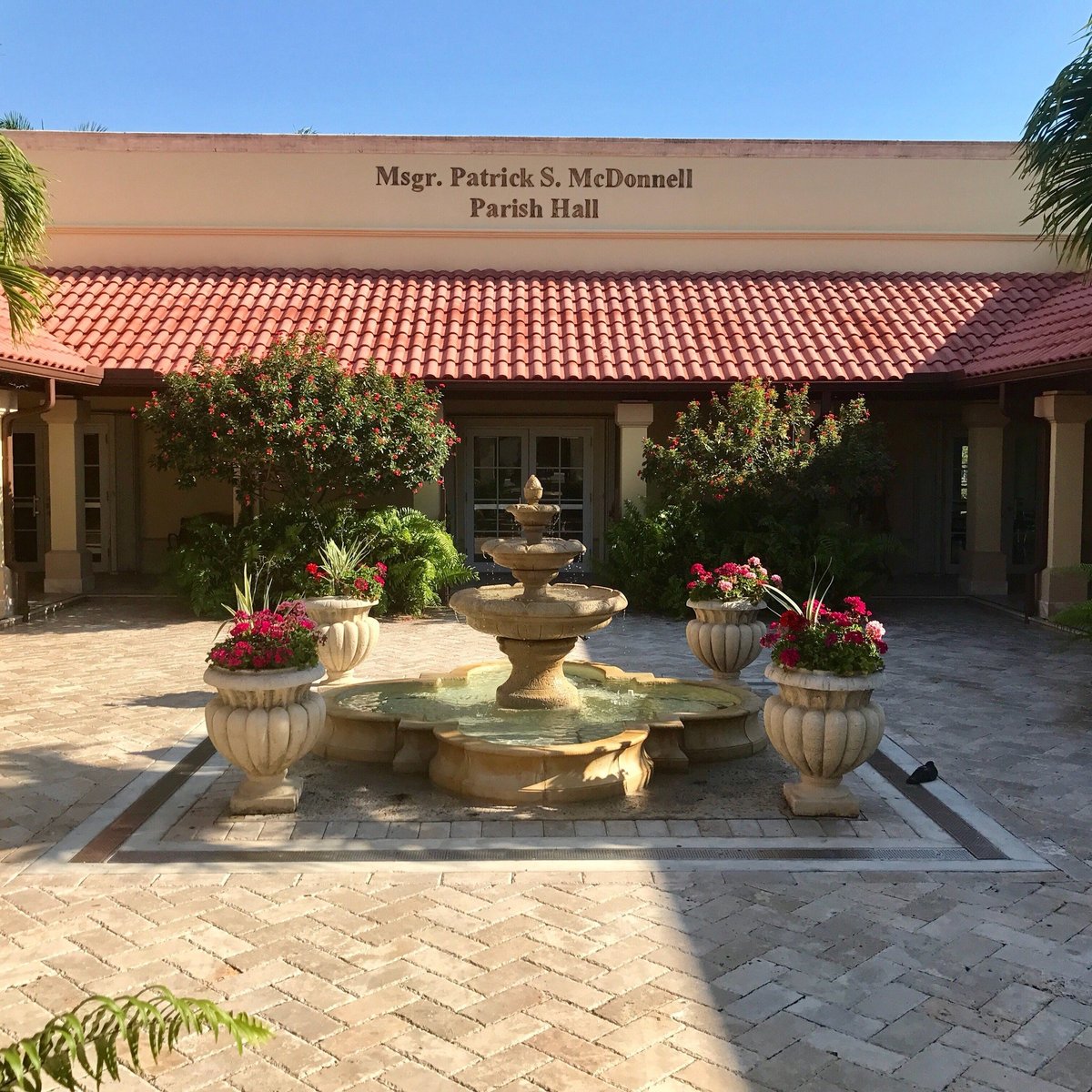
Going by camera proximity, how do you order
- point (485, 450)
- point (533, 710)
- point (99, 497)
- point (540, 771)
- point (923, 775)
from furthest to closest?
point (485, 450), point (99, 497), point (533, 710), point (923, 775), point (540, 771)

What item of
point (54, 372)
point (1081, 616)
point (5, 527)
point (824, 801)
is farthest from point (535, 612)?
point (5, 527)

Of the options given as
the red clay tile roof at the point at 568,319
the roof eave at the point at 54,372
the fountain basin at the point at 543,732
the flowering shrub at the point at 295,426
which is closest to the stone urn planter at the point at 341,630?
the fountain basin at the point at 543,732

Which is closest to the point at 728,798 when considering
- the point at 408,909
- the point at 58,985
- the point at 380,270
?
the point at 408,909

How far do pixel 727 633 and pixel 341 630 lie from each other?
122 inches

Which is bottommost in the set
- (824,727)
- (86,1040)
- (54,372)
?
(824,727)

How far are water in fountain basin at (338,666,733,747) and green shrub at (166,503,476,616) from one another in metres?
5.01

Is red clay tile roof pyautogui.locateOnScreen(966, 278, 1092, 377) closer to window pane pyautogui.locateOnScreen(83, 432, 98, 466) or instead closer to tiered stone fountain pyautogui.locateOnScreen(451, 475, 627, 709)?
tiered stone fountain pyautogui.locateOnScreen(451, 475, 627, 709)

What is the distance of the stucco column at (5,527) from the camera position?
44.6 feet

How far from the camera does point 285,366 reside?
1360 centimetres

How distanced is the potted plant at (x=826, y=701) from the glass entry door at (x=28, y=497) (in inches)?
540

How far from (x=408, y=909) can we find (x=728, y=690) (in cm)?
407

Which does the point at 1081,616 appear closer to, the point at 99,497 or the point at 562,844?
the point at 562,844

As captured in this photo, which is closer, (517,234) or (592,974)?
(592,974)

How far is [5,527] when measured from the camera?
14180 millimetres
